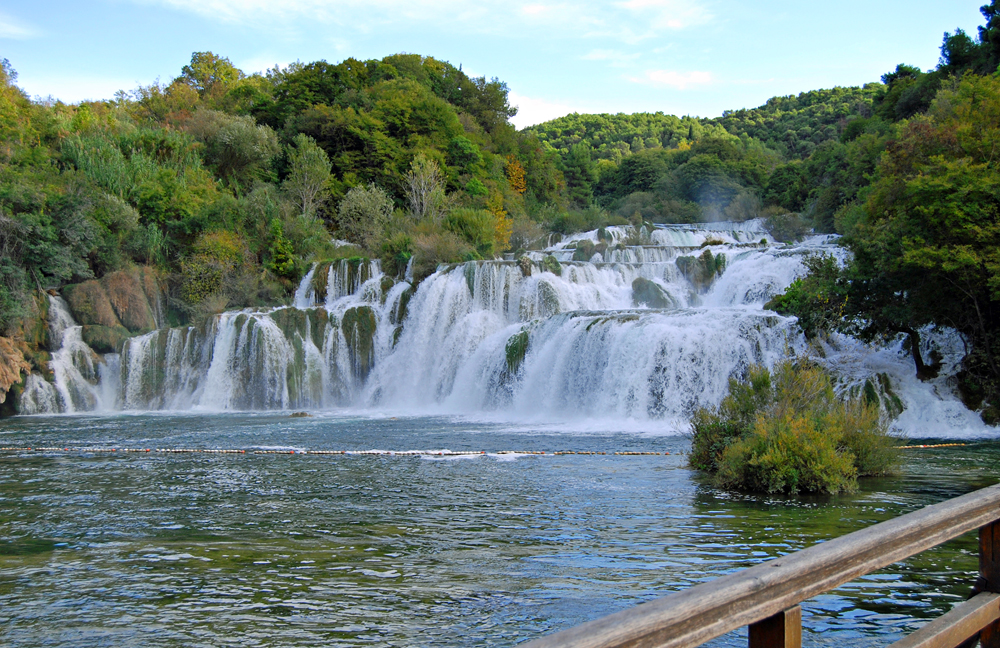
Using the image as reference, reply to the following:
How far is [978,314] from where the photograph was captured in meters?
14.8

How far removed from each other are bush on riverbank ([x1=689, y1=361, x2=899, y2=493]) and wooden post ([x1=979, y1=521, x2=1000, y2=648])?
19.7 ft

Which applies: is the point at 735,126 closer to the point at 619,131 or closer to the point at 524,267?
the point at 619,131

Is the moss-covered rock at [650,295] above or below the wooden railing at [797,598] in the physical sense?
above

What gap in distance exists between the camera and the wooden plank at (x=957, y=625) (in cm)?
251

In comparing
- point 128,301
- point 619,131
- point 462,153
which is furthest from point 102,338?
point 619,131

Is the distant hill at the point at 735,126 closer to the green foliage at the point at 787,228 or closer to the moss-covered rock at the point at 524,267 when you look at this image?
the green foliage at the point at 787,228

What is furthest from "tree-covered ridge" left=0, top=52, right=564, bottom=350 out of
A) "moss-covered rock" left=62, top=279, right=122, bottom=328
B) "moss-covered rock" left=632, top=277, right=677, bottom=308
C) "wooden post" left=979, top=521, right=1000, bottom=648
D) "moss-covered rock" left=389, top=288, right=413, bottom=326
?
"wooden post" left=979, top=521, right=1000, bottom=648

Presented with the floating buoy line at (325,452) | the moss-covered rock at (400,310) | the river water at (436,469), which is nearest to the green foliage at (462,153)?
the river water at (436,469)

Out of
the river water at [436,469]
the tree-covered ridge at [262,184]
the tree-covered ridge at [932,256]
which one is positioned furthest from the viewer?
the tree-covered ridge at [262,184]

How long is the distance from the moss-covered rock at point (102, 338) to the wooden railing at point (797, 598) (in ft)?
85.6

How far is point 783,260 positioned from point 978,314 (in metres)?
7.89

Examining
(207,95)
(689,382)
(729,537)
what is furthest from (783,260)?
(207,95)

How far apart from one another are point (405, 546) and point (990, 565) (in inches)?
189

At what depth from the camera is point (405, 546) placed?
6.81 m
